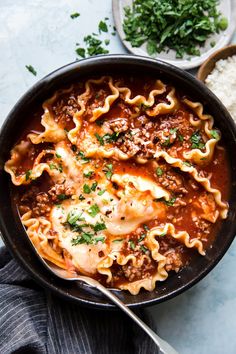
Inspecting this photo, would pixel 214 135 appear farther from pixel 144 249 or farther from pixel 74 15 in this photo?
pixel 74 15

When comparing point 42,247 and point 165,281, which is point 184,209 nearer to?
point 165,281

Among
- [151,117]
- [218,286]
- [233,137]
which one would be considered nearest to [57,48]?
[151,117]

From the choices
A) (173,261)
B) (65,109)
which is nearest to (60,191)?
(65,109)

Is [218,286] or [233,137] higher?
[233,137]

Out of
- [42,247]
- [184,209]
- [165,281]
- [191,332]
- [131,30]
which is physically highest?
[131,30]

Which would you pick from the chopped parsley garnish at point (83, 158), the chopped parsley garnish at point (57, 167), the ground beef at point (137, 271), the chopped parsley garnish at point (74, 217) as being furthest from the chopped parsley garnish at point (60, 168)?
the ground beef at point (137, 271)

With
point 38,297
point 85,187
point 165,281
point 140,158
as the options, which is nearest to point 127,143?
point 140,158

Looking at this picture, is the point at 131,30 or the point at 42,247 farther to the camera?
the point at 131,30
